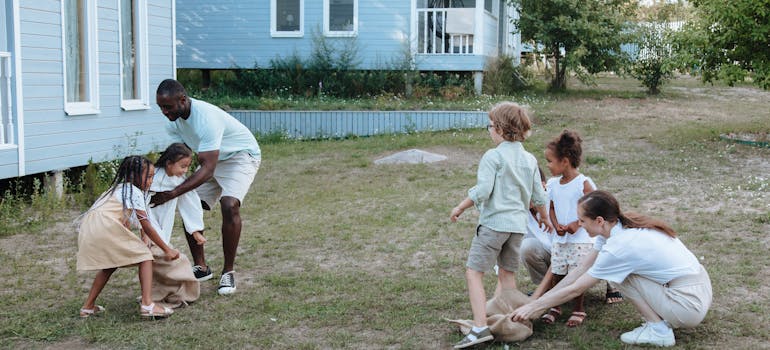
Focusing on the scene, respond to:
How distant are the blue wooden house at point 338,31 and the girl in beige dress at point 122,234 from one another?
528 inches

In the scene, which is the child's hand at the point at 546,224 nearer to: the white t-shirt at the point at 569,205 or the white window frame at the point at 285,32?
the white t-shirt at the point at 569,205

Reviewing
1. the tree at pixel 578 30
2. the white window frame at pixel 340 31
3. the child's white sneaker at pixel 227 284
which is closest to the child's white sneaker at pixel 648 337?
the child's white sneaker at pixel 227 284

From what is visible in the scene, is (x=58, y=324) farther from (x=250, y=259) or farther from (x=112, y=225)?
(x=250, y=259)

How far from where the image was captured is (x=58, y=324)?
498 centimetres

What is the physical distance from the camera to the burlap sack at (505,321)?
4418 mm

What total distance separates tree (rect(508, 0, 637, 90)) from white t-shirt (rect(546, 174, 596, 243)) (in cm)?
1364

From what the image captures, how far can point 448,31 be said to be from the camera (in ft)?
59.6

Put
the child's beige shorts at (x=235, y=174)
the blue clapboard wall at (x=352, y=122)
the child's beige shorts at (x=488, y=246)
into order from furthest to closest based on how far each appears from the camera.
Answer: the blue clapboard wall at (x=352, y=122)
the child's beige shorts at (x=235, y=174)
the child's beige shorts at (x=488, y=246)

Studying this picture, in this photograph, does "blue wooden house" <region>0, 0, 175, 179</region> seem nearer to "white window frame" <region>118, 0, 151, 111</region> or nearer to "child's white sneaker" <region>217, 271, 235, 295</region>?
"white window frame" <region>118, 0, 151, 111</region>

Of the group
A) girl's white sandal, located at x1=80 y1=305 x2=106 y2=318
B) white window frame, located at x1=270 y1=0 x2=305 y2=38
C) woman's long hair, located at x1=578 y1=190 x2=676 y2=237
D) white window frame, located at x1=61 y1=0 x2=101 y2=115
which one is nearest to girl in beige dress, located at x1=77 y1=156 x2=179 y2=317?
girl's white sandal, located at x1=80 y1=305 x2=106 y2=318

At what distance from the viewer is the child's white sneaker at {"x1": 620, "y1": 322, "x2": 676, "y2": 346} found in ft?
14.2

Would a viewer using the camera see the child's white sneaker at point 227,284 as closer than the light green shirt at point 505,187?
No

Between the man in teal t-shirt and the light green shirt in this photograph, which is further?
the man in teal t-shirt

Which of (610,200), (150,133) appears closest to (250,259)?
(610,200)
